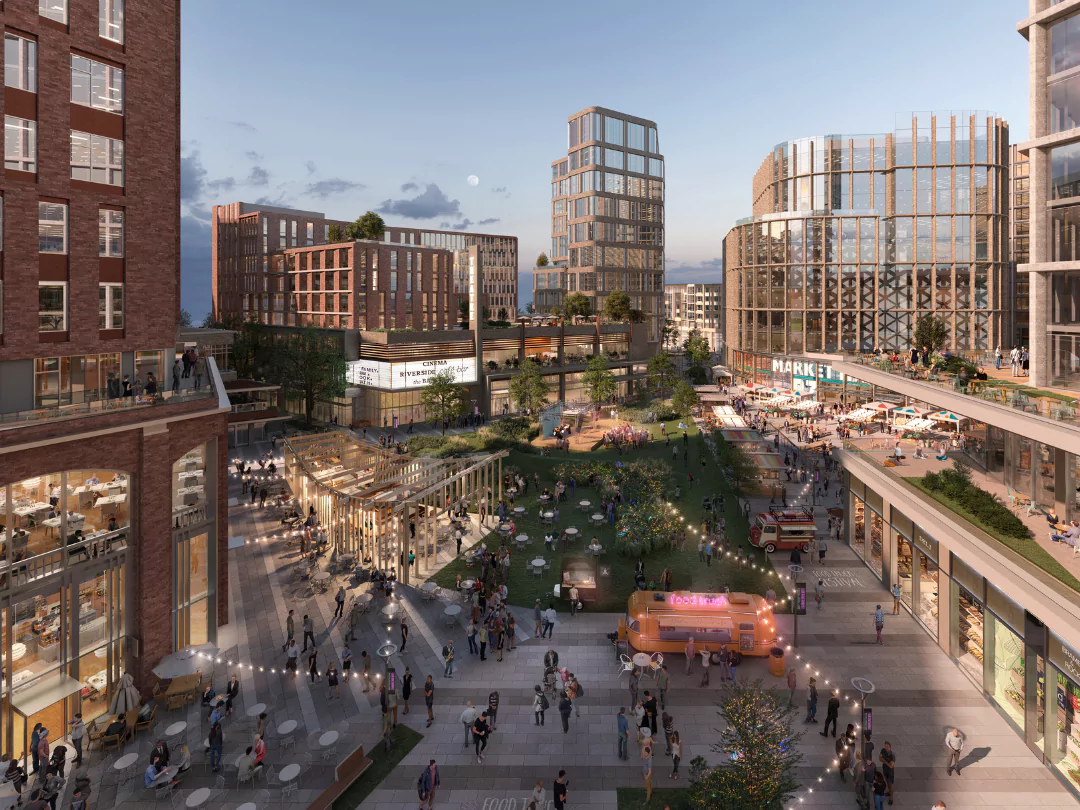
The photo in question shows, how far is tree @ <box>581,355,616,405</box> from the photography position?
70.4 m

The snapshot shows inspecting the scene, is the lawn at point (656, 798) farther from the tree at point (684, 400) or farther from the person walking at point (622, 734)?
the tree at point (684, 400)

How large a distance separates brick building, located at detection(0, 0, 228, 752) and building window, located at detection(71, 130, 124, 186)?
5 cm

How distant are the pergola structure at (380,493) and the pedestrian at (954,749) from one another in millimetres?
19375

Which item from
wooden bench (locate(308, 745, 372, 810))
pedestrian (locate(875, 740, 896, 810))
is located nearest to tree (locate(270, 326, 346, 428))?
wooden bench (locate(308, 745, 372, 810))

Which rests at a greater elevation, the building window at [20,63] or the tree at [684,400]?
the building window at [20,63]

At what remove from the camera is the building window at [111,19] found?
18.3 m

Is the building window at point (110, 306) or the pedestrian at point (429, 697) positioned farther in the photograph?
the building window at point (110, 306)

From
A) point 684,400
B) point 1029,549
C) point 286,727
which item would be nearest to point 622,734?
point 286,727

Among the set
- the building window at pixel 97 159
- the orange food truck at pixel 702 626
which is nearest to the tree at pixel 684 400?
the orange food truck at pixel 702 626

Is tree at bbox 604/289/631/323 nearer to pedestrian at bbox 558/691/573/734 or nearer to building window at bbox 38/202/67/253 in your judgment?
pedestrian at bbox 558/691/573/734

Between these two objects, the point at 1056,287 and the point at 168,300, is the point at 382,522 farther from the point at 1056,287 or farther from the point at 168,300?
the point at 1056,287

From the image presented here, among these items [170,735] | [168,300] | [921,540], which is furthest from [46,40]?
[921,540]

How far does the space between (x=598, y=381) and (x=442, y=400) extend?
20471mm

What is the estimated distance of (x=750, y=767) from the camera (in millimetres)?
12797
